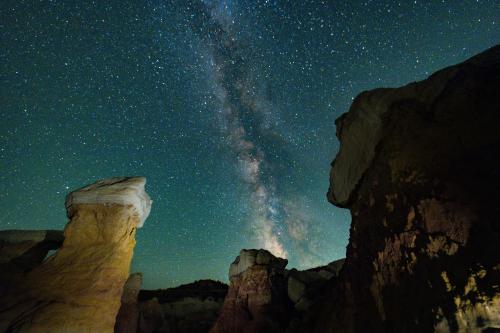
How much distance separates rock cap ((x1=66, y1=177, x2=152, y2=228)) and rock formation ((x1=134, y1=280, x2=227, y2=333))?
16068 millimetres

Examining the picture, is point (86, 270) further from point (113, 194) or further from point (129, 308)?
point (129, 308)

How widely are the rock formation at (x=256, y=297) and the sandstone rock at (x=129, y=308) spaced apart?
4944 mm

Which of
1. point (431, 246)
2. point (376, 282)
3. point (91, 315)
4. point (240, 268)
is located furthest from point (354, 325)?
point (240, 268)

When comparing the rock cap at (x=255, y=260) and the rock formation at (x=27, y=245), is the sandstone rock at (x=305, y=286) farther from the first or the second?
the rock formation at (x=27, y=245)

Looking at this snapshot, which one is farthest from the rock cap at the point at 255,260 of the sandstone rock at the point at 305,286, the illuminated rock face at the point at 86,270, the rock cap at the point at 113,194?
the rock cap at the point at 113,194

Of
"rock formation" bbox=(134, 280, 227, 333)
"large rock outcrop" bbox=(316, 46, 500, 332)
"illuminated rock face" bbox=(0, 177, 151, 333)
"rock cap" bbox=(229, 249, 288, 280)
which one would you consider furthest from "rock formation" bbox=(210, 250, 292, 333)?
"illuminated rock face" bbox=(0, 177, 151, 333)

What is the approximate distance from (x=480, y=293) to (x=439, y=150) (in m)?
2.47

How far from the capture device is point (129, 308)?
1628cm

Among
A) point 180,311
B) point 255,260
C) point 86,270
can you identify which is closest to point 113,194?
point 86,270

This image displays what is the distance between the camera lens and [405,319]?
14.7 feet

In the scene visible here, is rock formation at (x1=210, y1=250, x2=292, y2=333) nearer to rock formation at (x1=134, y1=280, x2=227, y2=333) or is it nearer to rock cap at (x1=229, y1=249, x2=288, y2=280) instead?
rock cap at (x1=229, y1=249, x2=288, y2=280)

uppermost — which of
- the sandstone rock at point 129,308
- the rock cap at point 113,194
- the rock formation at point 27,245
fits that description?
the rock cap at point 113,194

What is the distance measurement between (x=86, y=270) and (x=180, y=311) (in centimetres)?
2176

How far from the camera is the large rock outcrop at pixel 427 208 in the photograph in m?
3.70
